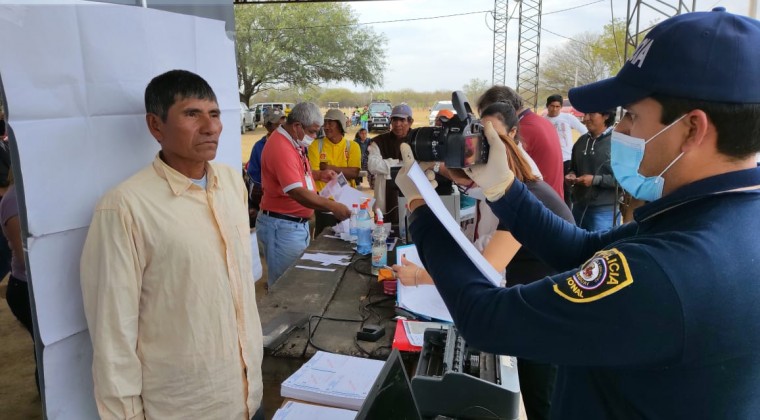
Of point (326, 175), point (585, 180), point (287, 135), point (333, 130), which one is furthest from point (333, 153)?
point (585, 180)

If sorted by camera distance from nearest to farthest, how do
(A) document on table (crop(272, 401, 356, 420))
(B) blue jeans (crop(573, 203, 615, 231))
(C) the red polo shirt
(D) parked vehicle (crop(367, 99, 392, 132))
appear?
(A) document on table (crop(272, 401, 356, 420)) → (C) the red polo shirt → (B) blue jeans (crop(573, 203, 615, 231)) → (D) parked vehicle (crop(367, 99, 392, 132))

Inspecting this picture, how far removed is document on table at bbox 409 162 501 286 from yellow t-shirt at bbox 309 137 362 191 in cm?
417

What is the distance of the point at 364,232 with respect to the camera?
3.23m

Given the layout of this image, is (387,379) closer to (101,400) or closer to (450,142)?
(450,142)

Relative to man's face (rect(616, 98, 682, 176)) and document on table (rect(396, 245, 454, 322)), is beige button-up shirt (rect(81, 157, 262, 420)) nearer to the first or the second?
document on table (rect(396, 245, 454, 322))

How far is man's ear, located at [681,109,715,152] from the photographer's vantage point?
77 cm

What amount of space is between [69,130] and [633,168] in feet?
4.67

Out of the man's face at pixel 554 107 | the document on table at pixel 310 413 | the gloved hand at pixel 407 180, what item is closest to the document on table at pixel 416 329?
the document on table at pixel 310 413

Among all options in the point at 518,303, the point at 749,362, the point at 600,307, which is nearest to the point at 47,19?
the point at 518,303

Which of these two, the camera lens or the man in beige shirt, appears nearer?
the camera lens

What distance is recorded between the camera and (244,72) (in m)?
22.3

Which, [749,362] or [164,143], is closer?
[749,362]

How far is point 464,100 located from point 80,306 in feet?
4.02

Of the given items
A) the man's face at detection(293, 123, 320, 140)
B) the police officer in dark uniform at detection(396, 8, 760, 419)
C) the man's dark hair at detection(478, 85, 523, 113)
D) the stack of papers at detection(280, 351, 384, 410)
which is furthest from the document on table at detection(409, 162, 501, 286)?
the man's face at detection(293, 123, 320, 140)
